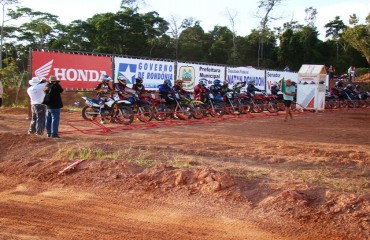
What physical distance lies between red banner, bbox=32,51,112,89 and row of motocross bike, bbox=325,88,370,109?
13018mm

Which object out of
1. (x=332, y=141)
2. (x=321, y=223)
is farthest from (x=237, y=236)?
(x=332, y=141)

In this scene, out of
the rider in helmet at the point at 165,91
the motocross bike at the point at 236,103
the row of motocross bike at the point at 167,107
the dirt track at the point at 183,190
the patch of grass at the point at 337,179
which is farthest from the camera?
the motocross bike at the point at 236,103

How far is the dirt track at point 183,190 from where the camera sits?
4.70 m

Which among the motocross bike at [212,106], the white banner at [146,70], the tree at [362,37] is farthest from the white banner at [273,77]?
the tree at [362,37]

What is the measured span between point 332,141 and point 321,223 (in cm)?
584

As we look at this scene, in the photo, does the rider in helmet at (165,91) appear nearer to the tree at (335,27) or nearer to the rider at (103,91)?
the rider at (103,91)

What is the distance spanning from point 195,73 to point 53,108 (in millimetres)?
9009

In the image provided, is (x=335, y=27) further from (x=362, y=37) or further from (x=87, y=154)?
(x=87, y=154)

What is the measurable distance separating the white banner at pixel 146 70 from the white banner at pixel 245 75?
3942mm

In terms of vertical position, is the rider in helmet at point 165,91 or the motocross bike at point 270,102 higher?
the rider in helmet at point 165,91

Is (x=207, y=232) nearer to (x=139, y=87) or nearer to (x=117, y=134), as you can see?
(x=117, y=134)

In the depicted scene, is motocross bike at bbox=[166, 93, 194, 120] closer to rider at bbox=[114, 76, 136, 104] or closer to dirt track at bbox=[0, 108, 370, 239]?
rider at bbox=[114, 76, 136, 104]

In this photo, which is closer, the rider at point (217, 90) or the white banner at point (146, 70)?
the white banner at point (146, 70)

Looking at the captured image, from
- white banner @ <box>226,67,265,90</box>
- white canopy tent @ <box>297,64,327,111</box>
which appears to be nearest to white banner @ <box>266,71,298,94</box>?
Answer: white banner @ <box>226,67,265,90</box>
